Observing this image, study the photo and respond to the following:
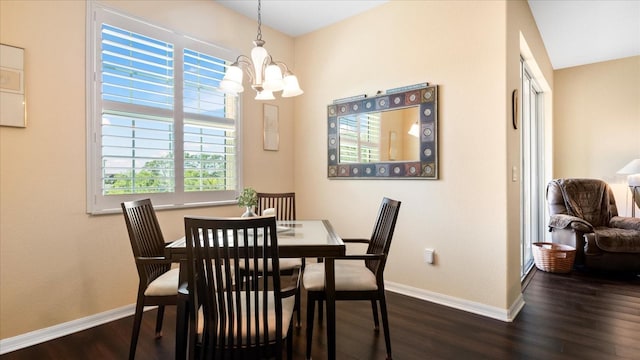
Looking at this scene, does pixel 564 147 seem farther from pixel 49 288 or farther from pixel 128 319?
pixel 49 288

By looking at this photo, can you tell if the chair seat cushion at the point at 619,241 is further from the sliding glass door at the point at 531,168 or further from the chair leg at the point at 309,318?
the chair leg at the point at 309,318

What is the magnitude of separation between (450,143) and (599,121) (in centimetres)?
378

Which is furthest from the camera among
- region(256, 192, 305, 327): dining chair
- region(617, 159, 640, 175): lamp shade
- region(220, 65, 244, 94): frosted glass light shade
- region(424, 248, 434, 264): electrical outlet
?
region(617, 159, 640, 175): lamp shade

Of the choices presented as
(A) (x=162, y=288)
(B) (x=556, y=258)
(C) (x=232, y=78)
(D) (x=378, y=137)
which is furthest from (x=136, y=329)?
(B) (x=556, y=258)

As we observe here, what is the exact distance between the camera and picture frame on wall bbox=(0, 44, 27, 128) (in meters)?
1.98

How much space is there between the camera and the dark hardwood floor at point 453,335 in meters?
1.98

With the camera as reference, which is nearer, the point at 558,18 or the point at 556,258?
the point at 558,18

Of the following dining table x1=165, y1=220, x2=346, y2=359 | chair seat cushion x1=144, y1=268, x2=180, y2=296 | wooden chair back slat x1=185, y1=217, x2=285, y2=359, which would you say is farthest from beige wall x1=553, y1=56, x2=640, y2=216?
chair seat cushion x1=144, y1=268, x2=180, y2=296

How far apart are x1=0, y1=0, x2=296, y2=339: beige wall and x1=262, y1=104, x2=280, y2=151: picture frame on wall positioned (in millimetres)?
1421

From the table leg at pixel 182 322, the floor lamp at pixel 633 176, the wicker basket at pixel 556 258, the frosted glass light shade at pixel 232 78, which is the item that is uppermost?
the frosted glass light shade at pixel 232 78

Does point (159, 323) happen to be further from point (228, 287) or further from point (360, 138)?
point (360, 138)

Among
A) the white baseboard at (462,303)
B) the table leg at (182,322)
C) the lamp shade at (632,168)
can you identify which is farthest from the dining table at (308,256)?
the lamp shade at (632,168)

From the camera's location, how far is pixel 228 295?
1352 millimetres

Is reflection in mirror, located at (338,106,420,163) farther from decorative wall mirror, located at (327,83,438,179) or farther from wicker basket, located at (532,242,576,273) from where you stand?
wicker basket, located at (532,242,576,273)
